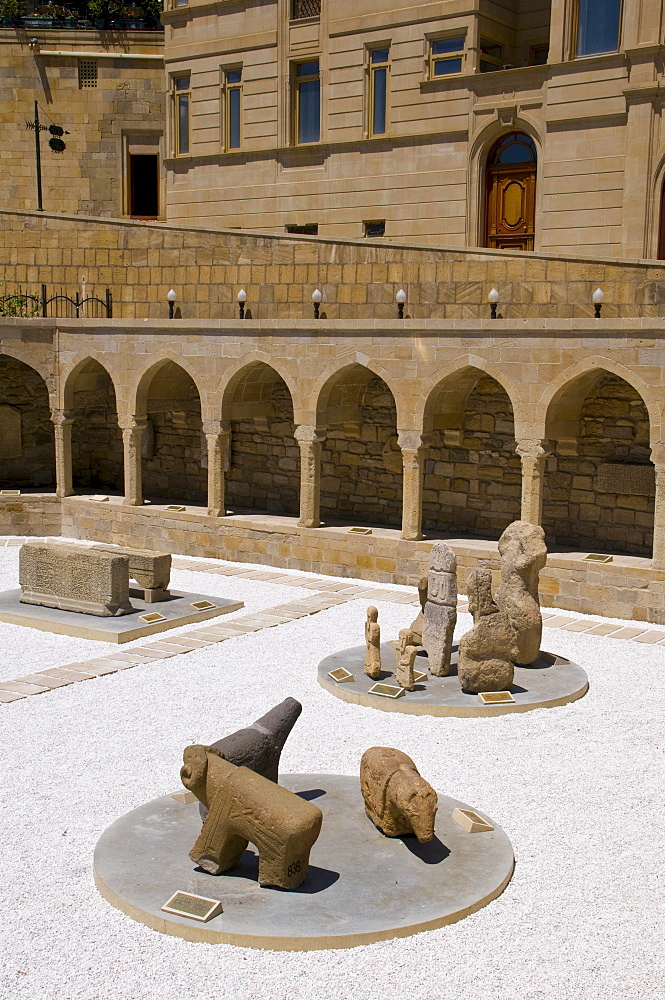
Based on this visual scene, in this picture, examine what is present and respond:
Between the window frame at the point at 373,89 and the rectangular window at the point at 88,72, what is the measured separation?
8.57 meters

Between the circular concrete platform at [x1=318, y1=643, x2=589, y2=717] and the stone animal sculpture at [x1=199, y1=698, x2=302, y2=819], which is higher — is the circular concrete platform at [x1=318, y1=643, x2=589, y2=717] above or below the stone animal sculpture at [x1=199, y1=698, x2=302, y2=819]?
below

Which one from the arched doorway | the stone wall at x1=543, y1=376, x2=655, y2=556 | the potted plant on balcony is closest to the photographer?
the stone wall at x1=543, y1=376, x2=655, y2=556

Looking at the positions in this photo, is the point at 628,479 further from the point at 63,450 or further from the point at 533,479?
the point at 63,450

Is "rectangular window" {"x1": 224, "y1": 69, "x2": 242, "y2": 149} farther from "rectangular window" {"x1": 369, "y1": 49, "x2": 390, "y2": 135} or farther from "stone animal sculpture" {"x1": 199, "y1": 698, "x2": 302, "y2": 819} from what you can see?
"stone animal sculpture" {"x1": 199, "y1": 698, "x2": 302, "y2": 819}

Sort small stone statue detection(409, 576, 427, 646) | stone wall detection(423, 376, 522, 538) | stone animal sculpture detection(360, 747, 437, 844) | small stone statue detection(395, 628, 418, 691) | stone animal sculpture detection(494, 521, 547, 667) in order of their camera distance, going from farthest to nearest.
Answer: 1. stone wall detection(423, 376, 522, 538)
2. small stone statue detection(409, 576, 427, 646)
3. stone animal sculpture detection(494, 521, 547, 667)
4. small stone statue detection(395, 628, 418, 691)
5. stone animal sculpture detection(360, 747, 437, 844)

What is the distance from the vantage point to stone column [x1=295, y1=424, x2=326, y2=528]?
1697 cm

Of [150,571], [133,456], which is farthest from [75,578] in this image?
[133,456]

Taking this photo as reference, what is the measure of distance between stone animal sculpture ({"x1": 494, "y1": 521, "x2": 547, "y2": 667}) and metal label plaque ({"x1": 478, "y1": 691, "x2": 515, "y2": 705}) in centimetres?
97

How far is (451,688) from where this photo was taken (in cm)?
1109

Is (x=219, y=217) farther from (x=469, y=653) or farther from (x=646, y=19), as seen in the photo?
(x=469, y=653)

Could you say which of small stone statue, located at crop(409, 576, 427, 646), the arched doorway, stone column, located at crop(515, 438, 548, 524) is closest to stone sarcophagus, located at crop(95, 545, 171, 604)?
small stone statue, located at crop(409, 576, 427, 646)

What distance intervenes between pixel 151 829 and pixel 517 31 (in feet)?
64.4

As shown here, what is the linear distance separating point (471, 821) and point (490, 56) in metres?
18.5

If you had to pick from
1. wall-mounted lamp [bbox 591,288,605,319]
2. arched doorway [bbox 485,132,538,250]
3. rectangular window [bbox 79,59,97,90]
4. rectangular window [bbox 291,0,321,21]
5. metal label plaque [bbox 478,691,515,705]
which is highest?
rectangular window [bbox 291,0,321,21]
